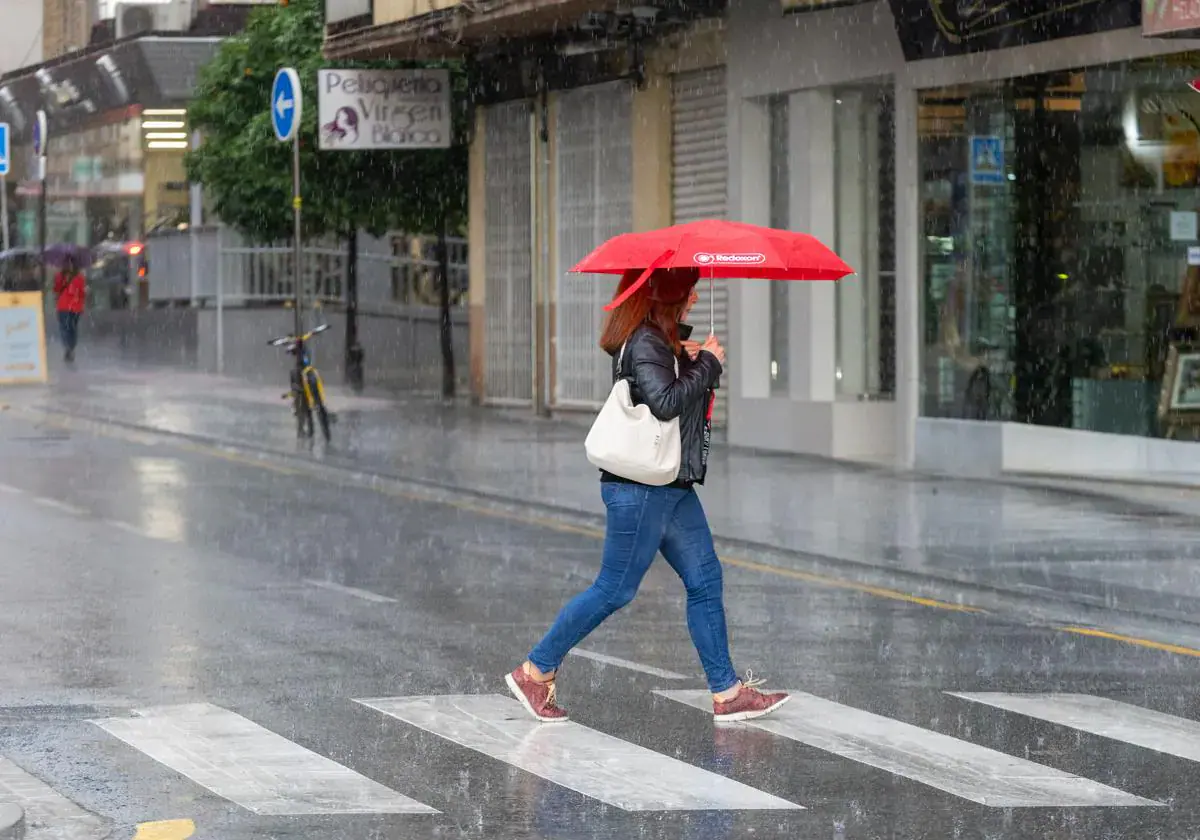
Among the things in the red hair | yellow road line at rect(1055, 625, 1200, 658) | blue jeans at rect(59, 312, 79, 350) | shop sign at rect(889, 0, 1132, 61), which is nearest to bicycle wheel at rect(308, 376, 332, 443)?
shop sign at rect(889, 0, 1132, 61)

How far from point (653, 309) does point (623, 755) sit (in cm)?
178

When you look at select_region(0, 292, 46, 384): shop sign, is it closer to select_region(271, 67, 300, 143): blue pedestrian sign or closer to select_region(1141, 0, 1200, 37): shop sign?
select_region(271, 67, 300, 143): blue pedestrian sign

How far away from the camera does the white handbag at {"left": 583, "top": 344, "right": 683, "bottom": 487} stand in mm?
8703

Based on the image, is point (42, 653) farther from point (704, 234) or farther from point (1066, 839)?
point (1066, 839)

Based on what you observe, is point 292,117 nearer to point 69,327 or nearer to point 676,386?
point 69,327

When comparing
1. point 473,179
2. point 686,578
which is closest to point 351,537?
point 686,578

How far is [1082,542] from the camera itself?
14.8m

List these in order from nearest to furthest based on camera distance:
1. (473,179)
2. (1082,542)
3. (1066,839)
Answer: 1. (1066,839)
2. (1082,542)
3. (473,179)

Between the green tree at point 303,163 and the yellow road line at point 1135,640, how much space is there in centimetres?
1829

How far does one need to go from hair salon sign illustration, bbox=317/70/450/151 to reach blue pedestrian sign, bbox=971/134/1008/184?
30.1ft

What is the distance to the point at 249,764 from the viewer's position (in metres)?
→ 8.08

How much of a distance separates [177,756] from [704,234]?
2863mm

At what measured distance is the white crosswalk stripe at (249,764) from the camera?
24.5 feet

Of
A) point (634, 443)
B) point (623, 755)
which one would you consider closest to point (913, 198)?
point (634, 443)
